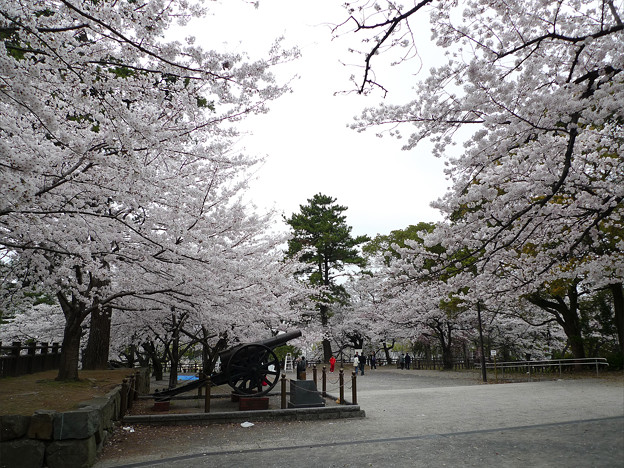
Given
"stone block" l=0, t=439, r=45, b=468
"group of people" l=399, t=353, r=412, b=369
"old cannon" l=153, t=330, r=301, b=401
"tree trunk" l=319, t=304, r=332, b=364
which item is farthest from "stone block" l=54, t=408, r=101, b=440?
"tree trunk" l=319, t=304, r=332, b=364

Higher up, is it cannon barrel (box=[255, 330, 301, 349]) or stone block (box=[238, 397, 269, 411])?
cannon barrel (box=[255, 330, 301, 349])

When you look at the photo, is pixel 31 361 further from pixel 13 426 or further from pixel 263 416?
pixel 13 426

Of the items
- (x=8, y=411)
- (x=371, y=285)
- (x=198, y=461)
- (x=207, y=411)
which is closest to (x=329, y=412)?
(x=207, y=411)

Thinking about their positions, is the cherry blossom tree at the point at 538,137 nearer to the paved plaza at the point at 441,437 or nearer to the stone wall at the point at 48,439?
the paved plaza at the point at 441,437

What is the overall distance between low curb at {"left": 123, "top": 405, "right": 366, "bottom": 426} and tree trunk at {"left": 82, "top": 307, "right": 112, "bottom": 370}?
5446mm

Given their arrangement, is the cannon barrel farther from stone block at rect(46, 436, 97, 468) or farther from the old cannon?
stone block at rect(46, 436, 97, 468)

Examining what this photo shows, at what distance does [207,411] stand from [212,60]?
6841 mm

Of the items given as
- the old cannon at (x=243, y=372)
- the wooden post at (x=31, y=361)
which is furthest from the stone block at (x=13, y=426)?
the wooden post at (x=31, y=361)

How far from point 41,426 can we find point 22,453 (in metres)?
0.35

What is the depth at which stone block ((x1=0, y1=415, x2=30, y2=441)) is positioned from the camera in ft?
16.6

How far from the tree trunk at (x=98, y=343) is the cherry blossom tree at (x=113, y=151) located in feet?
6.82

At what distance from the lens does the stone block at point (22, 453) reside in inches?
196

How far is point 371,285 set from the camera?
3241cm

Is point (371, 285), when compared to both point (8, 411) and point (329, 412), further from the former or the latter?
point (8, 411)
